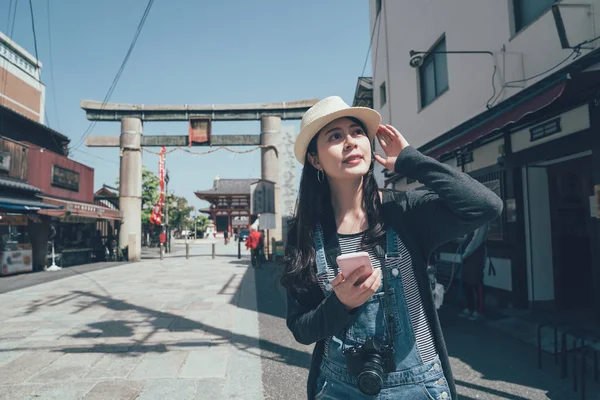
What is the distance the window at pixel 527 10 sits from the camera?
235 inches

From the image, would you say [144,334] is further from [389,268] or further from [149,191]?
[149,191]

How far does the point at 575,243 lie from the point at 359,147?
665 centimetres

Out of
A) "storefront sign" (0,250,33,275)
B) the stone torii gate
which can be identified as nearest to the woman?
"storefront sign" (0,250,33,275)

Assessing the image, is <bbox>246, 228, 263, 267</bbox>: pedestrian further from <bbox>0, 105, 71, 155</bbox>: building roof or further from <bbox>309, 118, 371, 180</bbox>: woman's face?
<bbox>309, 118, 371, 180</bbox>: woman's face

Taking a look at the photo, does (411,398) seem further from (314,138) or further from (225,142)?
(225,142)

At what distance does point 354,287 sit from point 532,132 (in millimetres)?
6121

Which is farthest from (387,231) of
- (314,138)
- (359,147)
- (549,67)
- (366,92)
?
(366,92)

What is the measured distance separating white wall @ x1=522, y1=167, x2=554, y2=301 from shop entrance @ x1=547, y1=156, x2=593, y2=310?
9cm

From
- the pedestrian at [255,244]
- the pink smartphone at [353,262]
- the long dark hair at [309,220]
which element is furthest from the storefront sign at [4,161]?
the pink smartphone at [353,262]

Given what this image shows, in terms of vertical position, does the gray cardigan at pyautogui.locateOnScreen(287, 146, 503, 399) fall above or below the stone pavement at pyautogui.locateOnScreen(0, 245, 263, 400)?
above

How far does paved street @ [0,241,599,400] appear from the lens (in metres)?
3.64

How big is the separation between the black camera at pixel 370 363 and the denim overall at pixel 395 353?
0.05 m

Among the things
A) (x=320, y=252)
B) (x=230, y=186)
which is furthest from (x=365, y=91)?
(x=230, y=186)

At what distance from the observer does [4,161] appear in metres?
13.9
